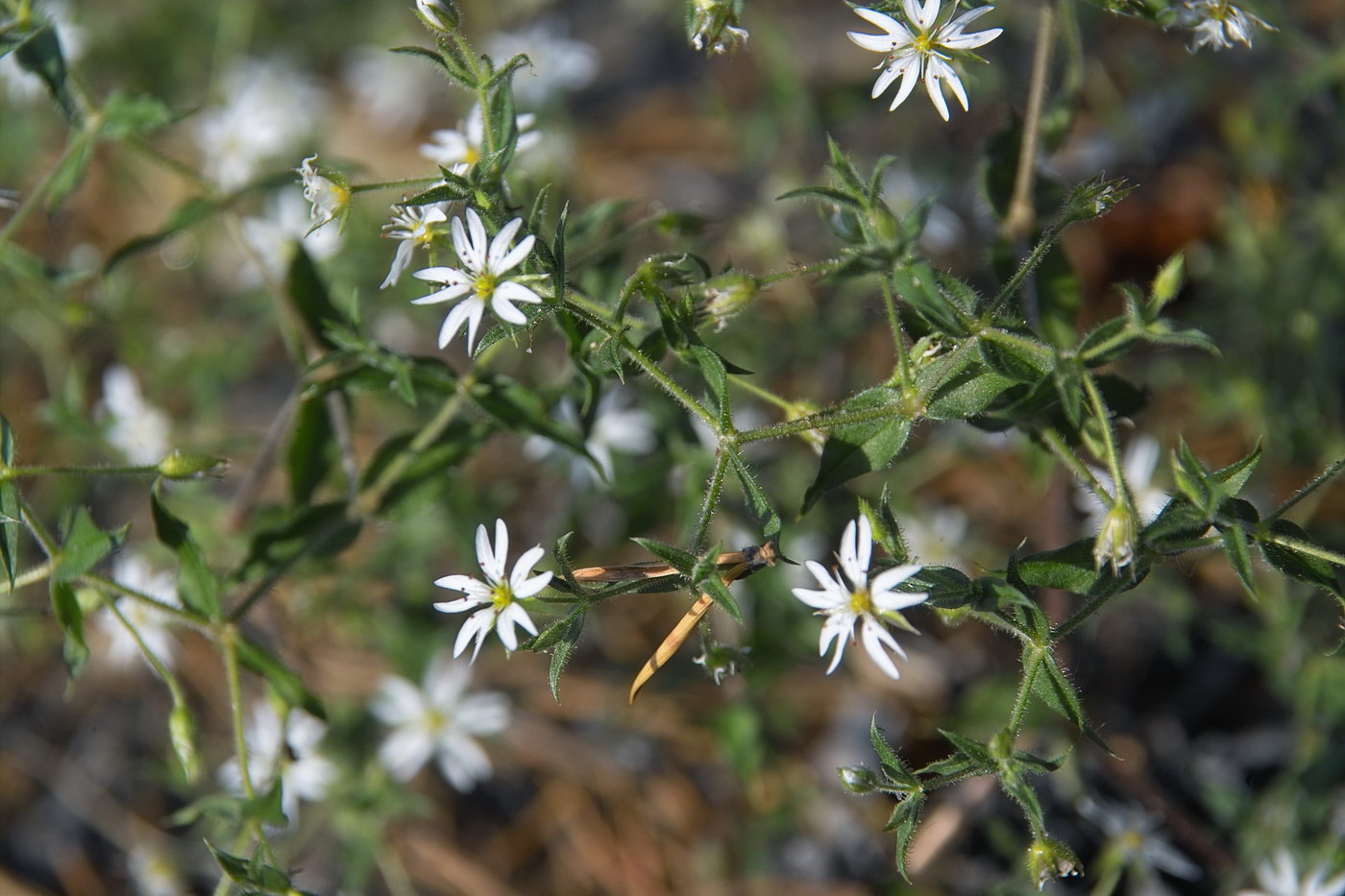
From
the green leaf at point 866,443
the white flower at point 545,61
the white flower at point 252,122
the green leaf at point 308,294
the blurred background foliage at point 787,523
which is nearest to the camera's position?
the green leaf at point 866,443

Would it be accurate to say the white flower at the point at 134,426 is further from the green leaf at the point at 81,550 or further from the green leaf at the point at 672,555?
the green leaf at the point at 672,555

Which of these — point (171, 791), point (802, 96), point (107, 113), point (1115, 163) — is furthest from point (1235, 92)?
point (171, 791)

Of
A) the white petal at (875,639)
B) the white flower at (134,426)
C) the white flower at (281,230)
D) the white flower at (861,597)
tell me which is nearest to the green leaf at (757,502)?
the white flower at (861,597)

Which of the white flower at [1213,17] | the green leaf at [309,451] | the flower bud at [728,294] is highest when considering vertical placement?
the white flower at [1213,17]

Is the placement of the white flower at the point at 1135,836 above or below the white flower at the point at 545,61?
below

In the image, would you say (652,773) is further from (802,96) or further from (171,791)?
(802,96)

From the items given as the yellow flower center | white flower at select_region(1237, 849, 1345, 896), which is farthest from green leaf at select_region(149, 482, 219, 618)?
white flower at select_region(1237, 849, 1345, 896)

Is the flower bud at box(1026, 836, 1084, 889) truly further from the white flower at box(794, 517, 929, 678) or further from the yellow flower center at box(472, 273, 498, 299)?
the yellow flower center at box(472, 273, 498, 299)

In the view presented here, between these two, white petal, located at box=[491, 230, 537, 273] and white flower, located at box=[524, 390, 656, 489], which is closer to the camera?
white petal, located at box=[491, 230, 537, 273]
